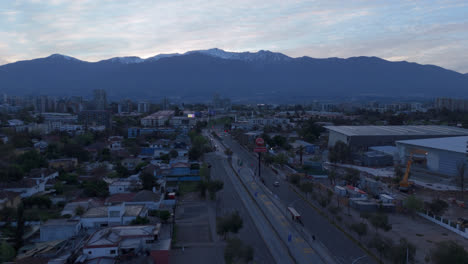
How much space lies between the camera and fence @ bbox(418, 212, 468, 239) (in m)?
7.87

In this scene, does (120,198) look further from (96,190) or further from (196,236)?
(196,236)

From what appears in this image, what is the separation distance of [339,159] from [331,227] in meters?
9.20

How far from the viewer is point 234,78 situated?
12750 centimetres

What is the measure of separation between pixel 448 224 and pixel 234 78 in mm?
121508

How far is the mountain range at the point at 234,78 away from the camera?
111 metres

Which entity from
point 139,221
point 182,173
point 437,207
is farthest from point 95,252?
point 437,207

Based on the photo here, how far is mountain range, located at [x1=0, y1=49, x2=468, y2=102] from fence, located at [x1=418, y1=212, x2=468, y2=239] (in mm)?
99301

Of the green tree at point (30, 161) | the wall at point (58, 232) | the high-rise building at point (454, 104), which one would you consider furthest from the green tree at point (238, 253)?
the high-rise building at point (454, 104)

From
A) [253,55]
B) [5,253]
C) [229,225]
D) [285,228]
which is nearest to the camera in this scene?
[5,253]

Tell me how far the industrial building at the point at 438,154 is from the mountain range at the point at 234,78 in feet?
303

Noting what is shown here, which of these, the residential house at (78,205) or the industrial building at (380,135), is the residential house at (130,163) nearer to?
the residential house at (78,205)

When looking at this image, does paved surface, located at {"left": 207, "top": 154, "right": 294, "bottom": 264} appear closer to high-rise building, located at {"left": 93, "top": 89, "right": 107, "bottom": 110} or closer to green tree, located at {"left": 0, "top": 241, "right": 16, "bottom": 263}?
green tree, located at {"left": 0, "top": 241, "right": 16, "bottom": 263}

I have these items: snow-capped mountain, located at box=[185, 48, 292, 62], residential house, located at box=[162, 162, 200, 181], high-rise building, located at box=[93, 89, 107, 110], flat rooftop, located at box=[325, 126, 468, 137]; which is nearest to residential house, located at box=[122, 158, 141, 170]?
residential house, located at box=[162, 162, 200, 181]

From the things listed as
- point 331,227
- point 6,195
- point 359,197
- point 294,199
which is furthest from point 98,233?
point 359,197
